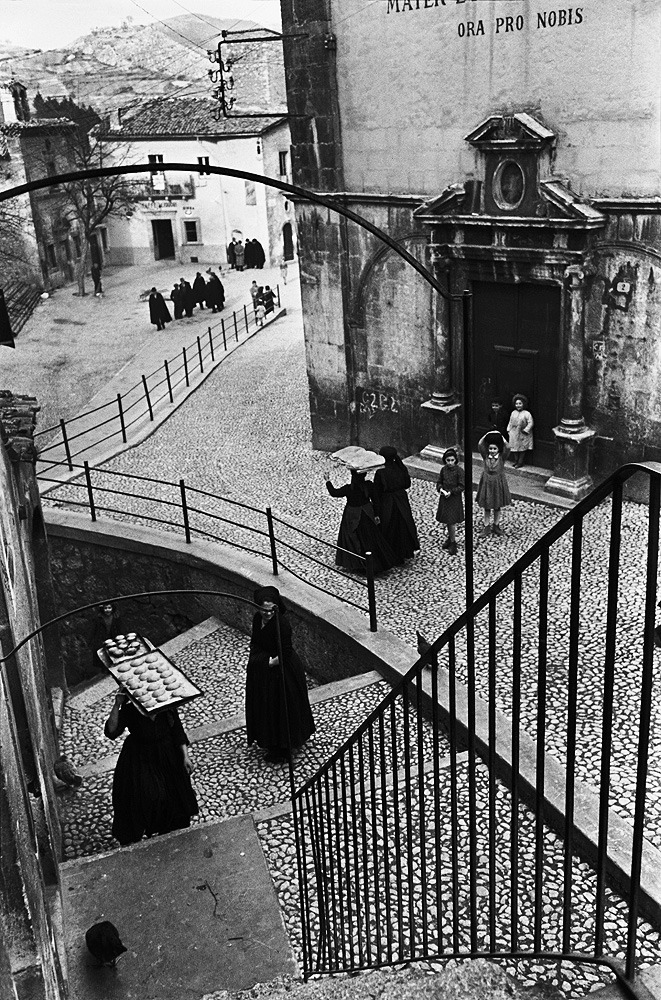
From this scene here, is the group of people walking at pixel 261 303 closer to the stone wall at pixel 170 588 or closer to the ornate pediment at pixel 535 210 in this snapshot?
the stone wall at pixel 170 588

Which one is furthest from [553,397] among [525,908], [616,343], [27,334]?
[27,334]

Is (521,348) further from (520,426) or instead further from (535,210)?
(535,210)

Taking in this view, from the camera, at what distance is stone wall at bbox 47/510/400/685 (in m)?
9.99

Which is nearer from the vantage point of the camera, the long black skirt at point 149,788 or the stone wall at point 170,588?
the long black skirt at point 149,788

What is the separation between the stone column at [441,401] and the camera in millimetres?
12992

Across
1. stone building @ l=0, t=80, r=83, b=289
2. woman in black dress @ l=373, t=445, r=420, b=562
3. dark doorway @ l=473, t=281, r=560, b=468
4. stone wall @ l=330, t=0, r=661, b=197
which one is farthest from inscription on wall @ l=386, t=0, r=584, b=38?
stone building @ l=0, t=80, r=83, b=289

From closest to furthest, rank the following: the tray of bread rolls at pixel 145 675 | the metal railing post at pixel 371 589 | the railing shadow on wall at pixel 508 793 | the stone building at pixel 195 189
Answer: the railing shadow on wall at pixel 508 793 < the tray of bread rolls at pixel 145 675 < the metal railing post at pixel 371 589 < the stone building at pixel 195 189

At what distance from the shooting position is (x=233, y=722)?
8.91 meters

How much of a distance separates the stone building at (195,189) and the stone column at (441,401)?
71.1 ft

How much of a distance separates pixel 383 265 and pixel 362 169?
1.30 m

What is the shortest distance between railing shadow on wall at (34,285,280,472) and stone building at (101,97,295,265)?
8003 millimetres

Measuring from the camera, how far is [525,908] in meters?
→ 5.81

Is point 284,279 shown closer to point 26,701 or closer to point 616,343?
point 616,343

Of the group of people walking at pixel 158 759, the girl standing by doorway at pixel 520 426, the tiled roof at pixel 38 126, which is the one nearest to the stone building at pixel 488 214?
the girl standing by doorway at pixel 520 426
